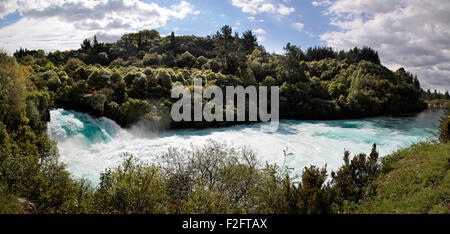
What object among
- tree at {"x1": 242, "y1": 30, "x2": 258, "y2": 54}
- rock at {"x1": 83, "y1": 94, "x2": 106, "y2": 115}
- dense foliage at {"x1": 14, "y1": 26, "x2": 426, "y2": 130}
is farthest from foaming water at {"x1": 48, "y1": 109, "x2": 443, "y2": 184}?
tree at {"x1": 242, "y1": 30, "x2": 258, "y2": 54}

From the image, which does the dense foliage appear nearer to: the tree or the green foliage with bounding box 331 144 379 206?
the tree

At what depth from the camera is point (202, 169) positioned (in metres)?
11.0

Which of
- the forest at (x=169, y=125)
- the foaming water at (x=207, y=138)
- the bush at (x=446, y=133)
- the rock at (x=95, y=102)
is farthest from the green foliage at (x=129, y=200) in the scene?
the rock at (x=95, y=102)

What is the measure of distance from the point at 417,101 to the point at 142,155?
68857mm

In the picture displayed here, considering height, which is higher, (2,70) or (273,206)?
(2,70)

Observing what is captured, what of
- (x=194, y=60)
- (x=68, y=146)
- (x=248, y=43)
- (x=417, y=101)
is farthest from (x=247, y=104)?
(x=417, y=101)

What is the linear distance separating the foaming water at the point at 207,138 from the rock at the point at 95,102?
3.47 feet

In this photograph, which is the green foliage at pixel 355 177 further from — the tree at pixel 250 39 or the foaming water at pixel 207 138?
the tree at pixel 250 39

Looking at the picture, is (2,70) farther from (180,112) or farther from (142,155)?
(180,112)
